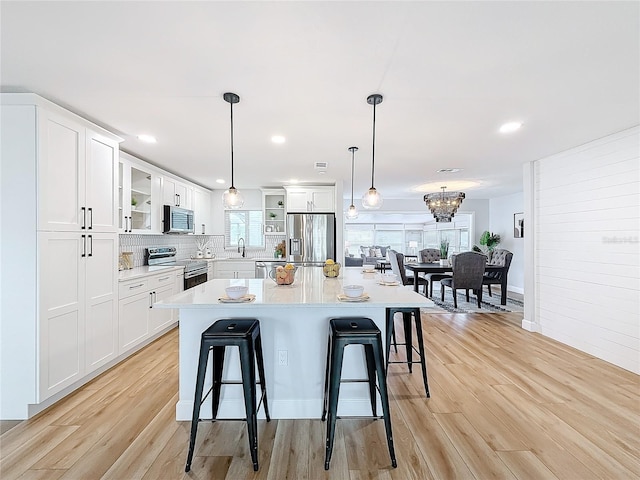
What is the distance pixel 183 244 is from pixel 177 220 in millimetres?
1165

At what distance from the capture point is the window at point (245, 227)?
641 centimetres

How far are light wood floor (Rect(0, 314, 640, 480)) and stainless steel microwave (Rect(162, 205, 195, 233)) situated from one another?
2139 mm

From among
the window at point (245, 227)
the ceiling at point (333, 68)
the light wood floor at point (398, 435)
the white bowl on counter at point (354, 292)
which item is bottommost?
the light wood floor at point (398, 435)

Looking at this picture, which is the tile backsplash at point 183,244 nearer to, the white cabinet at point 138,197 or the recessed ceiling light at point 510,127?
the white cabinet at point 138,197

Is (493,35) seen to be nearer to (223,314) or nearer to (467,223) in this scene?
(223,314)

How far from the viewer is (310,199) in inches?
229

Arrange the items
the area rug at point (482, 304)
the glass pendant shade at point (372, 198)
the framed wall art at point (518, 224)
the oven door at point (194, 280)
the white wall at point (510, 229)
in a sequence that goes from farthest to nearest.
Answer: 1. the white wall at point (510, 229)
2. the framed wall art at point (518, 224)
3. the area rug at point (482, 304)
4. the oven door at point (194, 280)
5. the glass pendant shade at point (372, 198)

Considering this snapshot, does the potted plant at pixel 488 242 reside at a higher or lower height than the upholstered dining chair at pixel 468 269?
higher

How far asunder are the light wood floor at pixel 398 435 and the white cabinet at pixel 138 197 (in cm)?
183

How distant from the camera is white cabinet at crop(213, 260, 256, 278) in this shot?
5.77 meters

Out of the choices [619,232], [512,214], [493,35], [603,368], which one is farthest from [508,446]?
[512,214]

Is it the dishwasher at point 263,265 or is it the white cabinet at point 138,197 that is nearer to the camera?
the white cabinet at point 138,197

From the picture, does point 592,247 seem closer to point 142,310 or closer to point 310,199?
point 310,199

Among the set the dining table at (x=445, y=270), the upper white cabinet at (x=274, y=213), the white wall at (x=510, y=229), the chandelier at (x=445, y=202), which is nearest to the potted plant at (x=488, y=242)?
the white wall at (x=510, y=229)
